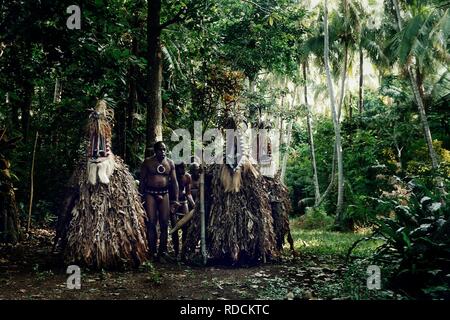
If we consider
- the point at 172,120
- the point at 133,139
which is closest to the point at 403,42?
the point at 172,120

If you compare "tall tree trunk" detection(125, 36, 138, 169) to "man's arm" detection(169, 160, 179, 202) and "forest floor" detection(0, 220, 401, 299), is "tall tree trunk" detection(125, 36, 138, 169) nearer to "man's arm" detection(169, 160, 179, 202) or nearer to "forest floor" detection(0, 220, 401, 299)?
"man's arm" detection(169, 160, 179, 202)

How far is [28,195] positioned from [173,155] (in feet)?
12.6

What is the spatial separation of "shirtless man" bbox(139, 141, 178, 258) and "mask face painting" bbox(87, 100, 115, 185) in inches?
33.9

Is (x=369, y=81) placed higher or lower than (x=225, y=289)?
higher

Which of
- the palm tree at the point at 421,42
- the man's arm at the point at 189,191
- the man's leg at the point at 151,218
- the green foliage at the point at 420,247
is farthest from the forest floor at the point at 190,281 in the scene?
the palm tree at the point at 421,42

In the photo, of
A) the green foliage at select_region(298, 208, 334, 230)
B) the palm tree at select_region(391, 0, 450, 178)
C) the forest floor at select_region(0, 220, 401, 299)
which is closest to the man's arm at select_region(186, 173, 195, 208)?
the forest floor at select_region(0, 220, 401, 299)

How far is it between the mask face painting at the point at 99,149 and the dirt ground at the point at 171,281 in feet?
4.37

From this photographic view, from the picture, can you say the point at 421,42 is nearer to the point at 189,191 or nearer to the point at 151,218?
the point at 189,191

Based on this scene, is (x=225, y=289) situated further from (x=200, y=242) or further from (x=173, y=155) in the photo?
(x=173, y=155)

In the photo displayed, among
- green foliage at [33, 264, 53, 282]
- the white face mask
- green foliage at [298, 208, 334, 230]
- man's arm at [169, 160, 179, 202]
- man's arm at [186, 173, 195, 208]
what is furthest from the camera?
green foliage at [298, 208, 334, 230]

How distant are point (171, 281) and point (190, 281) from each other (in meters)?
0.24

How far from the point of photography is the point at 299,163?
97.2 feet

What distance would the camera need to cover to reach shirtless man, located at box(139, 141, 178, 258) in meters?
7.34

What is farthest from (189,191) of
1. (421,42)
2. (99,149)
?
(421,42)
